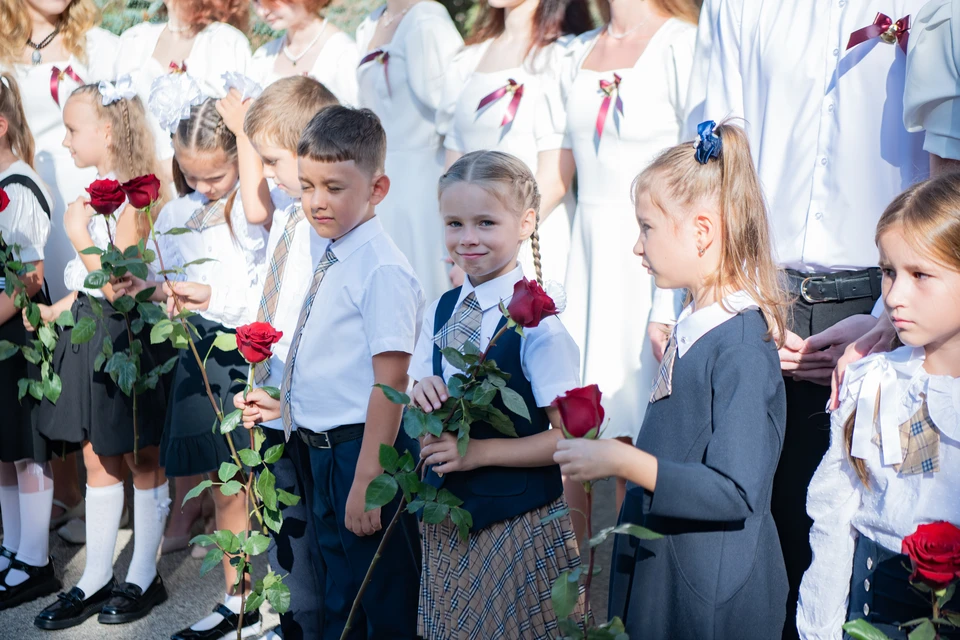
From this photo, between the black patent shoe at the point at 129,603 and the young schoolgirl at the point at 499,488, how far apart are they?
164cm

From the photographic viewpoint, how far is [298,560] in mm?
2883

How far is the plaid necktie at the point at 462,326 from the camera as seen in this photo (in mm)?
2349

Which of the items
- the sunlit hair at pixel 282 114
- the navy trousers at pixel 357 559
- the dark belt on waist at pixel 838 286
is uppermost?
the sunlit hair at pixel 282 114

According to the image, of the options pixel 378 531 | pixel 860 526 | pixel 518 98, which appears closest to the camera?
pixel 860 526

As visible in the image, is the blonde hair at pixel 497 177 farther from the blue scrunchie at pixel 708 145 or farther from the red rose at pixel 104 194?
the red rose at pixel 104 194

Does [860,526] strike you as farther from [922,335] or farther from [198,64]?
[198,64]

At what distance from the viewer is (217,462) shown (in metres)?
3.39

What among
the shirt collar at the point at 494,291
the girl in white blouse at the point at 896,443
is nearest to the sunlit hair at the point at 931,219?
the girl in white blouse at the point at 896,443

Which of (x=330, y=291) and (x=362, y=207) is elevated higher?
(x=362, y=207)

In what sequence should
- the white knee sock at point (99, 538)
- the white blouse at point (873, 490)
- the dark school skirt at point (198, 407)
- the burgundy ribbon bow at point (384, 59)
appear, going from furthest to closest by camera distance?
1. the burgundy ribbon bow at point (384, 59)
2. the white knee sock at point (99, 538)
3. the dark school skirt at point (198, 407)
4. the white blouse at point (873, 490)

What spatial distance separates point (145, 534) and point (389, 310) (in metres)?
1.69

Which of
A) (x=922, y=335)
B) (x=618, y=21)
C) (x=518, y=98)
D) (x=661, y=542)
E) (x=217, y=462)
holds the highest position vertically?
(x=618, y=21)

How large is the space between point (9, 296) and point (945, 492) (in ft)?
11.1

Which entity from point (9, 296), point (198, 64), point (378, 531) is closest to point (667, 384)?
point (378, 531)
